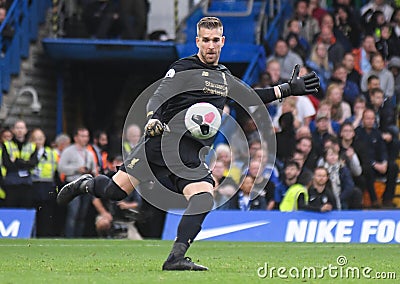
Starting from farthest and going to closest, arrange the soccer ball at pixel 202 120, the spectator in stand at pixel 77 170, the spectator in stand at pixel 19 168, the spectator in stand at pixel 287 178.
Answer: the spectator in stand at pixel 19 168 < the spectator in stand at pixel 77 170 < the spectator in stand at pixel 287 178 < the soccer ball at pixel 202 120

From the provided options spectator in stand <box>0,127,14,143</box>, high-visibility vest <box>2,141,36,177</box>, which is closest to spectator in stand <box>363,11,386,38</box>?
high-visibility vest <box>2,141,36,177</box>

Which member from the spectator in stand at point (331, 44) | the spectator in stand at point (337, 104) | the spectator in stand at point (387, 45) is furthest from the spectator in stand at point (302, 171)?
the spectator in stand at point (387, 45)

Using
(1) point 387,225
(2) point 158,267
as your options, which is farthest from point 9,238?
(2) point 158,267

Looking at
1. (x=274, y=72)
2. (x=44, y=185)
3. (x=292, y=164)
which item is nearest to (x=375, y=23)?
(x=274, y=72)

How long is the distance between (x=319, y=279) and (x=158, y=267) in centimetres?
181

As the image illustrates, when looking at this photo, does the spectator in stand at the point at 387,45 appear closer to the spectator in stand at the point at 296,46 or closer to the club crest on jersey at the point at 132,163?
the spectator in stand at the point at 296,46

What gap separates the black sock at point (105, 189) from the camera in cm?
977

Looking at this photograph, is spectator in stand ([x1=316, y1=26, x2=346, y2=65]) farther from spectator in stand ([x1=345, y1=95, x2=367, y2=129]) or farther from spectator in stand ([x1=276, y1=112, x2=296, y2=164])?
spectator in stand ([x1=276, y1=112, x2=296, y2=164])

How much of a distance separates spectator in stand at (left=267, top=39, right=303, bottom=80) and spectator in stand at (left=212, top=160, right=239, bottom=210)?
2.85m

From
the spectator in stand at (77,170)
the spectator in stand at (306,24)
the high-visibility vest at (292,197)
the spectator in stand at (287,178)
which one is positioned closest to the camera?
the high-visibility vest at (292,197)

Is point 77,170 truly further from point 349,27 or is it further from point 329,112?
point 349,27

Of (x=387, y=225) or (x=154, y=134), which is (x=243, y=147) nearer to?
(x=387, y=225)

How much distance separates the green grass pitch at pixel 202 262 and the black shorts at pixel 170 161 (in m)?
0.82

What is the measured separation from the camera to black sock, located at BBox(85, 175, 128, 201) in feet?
32.1
